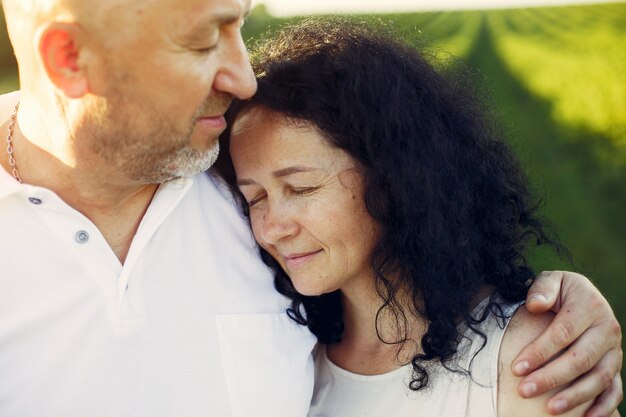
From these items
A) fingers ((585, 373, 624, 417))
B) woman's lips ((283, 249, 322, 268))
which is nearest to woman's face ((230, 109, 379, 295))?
woman's lips ((283, 249, 322, 268))

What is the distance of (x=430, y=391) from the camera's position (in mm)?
2043

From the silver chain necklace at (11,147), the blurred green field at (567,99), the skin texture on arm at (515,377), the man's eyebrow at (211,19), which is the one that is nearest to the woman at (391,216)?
the skin texture on arm at (515,377)

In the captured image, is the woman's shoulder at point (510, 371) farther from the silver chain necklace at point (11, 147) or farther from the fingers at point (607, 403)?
the silver chain necklace at point (11, 147)

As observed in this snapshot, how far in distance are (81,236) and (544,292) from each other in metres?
1.16

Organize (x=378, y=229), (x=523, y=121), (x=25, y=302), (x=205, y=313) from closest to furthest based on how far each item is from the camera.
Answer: (x=25, y=302) < (x=205, y=313) < (x=378, y=229) < (x=523, y=121)

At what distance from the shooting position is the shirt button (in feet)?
6.10

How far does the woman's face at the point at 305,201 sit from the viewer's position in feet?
6.61

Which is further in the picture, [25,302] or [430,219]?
[430,219]

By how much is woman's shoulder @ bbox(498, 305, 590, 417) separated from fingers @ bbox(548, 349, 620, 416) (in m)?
0.03

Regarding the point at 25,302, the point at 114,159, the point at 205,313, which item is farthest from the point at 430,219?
the point at 25,302

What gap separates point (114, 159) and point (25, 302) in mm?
390

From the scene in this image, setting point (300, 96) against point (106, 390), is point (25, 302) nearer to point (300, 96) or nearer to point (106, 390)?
point (106, 390)

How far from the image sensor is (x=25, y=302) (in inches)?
71.2

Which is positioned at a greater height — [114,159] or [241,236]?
[114,159]
